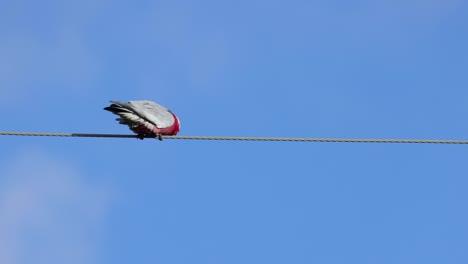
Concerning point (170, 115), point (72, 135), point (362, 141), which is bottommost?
point (72, 135)

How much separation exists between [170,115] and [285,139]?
3642 mm

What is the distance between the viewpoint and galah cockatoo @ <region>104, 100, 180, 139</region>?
17.0m

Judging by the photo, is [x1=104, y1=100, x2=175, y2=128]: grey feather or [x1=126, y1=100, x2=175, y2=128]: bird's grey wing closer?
[x1=104, y1=100, x2=175, y2=128]: grey feather

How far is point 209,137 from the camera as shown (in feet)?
49.7

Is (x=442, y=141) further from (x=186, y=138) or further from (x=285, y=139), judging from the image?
(x=186, y=138)

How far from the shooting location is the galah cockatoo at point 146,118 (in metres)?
17.0

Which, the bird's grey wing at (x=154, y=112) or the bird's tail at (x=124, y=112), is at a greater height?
the bird's grey wing at (x=154, y=112)

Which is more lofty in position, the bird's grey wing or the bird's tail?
the bird's grey wing

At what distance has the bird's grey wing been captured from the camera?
1723 cm

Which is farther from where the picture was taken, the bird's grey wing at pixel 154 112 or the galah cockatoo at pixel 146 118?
the bird's grey wing at pixel 154 112

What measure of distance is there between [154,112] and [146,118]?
1.41 ft

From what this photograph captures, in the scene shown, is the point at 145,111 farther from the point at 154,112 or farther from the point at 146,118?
the point at 154,112

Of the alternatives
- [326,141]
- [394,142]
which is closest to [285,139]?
[326,141]

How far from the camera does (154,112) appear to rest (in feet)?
58.1
